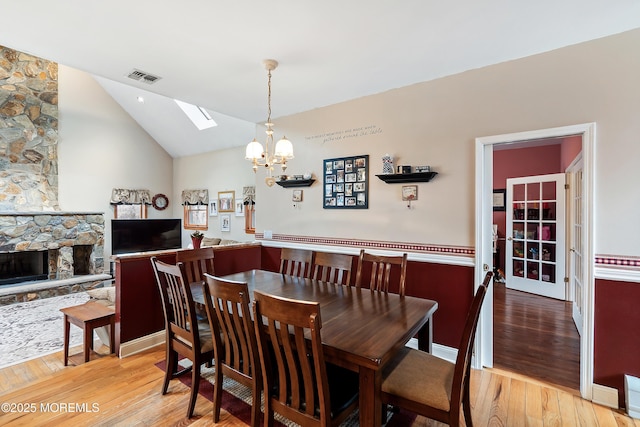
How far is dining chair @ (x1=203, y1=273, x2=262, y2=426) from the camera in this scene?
163 cm

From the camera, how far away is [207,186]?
7238mm

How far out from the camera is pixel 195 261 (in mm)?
3000

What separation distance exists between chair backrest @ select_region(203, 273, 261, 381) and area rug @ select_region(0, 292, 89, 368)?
251cm

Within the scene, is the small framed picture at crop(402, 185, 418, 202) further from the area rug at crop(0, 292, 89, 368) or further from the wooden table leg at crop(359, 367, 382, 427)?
the area rug at crop(0, 292, 89, 368)

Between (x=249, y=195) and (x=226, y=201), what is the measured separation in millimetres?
826

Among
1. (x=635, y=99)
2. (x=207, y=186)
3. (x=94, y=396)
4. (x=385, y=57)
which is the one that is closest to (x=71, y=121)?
(x=207, y=186)

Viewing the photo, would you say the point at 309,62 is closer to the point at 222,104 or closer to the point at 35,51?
the point at 222,104

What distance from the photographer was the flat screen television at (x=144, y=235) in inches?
262

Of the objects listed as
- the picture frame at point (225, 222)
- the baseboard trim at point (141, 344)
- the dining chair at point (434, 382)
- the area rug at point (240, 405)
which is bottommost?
the area rug at point (240, 405)

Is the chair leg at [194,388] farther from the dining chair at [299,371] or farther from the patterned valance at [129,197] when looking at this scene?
the patterned valance at [129,197]

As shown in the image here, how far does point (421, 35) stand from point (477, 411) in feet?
8.78

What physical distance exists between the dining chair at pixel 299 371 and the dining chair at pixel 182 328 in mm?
642

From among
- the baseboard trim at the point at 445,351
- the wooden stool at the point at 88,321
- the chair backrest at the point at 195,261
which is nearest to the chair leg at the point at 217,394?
the chair backrest at the point at 195,261

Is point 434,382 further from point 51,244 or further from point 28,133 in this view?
point 28,133
